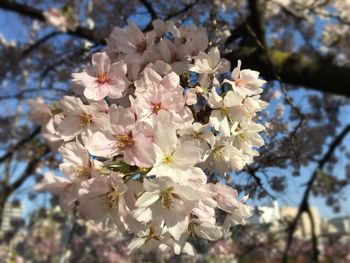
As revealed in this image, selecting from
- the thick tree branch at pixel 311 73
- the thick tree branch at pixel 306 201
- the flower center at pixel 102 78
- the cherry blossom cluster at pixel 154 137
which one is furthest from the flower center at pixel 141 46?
the thick tree branch at pixel 306 201

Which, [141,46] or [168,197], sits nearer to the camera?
[168,197]

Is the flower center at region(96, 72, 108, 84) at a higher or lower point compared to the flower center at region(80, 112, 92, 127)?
higher

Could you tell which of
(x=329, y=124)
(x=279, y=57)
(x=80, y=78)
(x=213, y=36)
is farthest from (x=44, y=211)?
(x=80, y=78)

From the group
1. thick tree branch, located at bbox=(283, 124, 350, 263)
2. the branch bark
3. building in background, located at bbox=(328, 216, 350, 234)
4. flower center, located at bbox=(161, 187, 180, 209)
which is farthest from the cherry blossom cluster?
building in background, located at bbox=(328, 216, 350, 234)

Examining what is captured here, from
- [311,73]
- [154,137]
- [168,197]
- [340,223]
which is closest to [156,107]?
[154,137]

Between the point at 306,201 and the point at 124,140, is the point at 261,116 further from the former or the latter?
the point at 306,201

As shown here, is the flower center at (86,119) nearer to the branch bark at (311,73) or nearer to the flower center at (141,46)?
the flower center at (141,46)

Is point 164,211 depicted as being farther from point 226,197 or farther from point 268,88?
point 268,88

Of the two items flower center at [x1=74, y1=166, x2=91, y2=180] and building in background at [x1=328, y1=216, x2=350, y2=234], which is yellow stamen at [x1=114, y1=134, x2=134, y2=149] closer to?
flower center at [x1=74, y1=166, x2=91, y2=180]
